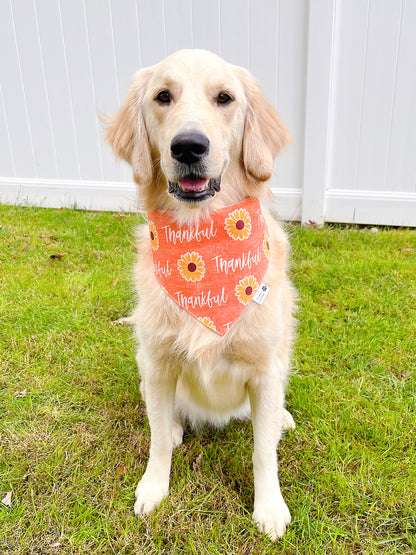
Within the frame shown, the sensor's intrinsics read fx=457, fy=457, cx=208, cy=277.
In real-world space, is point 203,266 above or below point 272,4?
below

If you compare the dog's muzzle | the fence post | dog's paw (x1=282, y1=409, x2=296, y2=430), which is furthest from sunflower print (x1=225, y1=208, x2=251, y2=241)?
the fence post

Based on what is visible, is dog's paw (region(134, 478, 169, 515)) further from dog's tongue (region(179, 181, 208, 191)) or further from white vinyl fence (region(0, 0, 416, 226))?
white vinyl fence (region(0, 0, 416, 226))

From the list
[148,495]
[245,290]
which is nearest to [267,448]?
[148,495]

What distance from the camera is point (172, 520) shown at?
1.68 meters

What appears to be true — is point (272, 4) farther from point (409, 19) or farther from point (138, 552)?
point (138, 552)

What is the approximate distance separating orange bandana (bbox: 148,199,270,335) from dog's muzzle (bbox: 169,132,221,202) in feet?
0.46

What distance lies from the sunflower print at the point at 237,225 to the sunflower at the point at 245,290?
6.2 inches

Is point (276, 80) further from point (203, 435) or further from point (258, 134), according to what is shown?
point (203, 435)

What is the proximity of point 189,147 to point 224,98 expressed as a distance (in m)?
0.33

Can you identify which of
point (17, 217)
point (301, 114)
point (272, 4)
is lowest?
point (17, 217)

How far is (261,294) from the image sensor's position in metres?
1.69

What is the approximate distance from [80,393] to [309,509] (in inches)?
47.6

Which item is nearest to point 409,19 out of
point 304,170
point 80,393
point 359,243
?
point 304,170

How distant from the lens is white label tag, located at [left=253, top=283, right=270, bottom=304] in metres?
1.68
